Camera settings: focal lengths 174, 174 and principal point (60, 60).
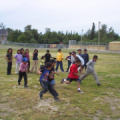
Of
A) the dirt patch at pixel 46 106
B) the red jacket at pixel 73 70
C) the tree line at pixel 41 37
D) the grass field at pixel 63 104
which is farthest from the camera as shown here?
the tree line at pixel 41 37

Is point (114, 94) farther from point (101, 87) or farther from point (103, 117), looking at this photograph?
point (103, 117)

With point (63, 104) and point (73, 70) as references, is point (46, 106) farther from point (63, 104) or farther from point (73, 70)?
point (73, 70)

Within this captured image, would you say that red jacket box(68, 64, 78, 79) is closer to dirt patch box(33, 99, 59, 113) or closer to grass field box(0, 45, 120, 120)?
grass field box(0, 45, 120, 120)

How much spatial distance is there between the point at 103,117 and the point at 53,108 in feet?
4.83

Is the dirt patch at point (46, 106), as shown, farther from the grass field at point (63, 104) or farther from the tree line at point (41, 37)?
the tree line at point (41, 37)

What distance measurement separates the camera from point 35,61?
458 inches

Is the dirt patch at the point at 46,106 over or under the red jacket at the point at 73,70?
under

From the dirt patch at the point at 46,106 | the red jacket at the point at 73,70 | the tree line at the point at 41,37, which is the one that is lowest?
the dirt patch at the point at 46,106

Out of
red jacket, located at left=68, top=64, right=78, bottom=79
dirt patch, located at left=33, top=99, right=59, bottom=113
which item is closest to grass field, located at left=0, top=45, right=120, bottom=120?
dirt patch, located at left=33, top=99, right=59, bottom=113

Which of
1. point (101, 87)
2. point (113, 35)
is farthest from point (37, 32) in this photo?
point (101, 87)

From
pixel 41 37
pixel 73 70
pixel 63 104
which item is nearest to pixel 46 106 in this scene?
pixel 63 104

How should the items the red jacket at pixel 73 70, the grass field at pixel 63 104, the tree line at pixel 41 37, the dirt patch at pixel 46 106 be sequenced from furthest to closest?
the tree line at pixel 41 37 < the red jacket at pixel 73 70 < the dirt patch at pixel 46 106 < the grass field at pixel 63 104

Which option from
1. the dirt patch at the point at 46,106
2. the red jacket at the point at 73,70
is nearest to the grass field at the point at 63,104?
the dirt patch at the point at 46,106

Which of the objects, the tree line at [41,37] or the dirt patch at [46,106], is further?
the tree line at [41,37]
